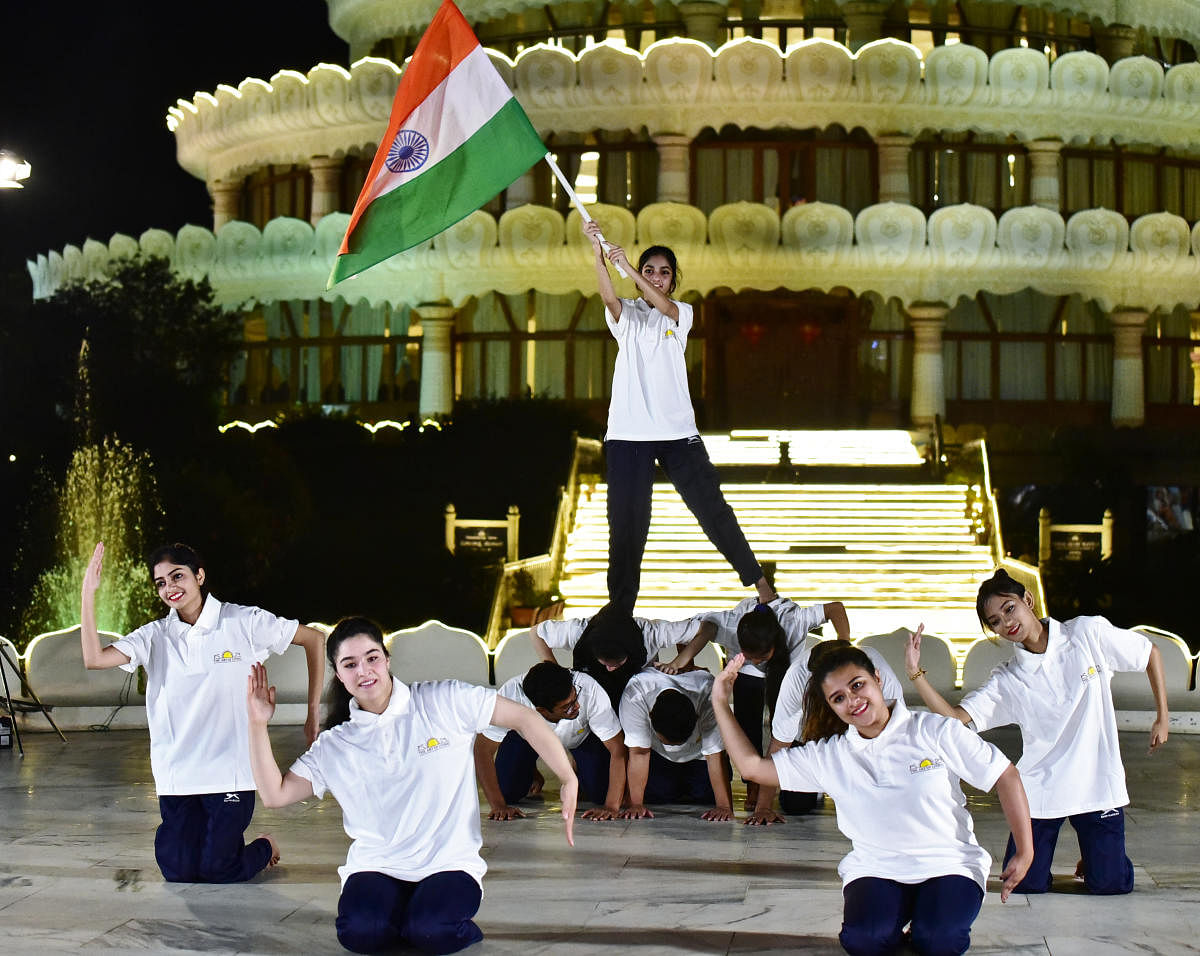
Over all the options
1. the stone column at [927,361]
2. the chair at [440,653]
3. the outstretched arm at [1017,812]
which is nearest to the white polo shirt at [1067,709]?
the outstretched arm at [1017,812]

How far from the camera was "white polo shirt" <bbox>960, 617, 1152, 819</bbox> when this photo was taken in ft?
27.6

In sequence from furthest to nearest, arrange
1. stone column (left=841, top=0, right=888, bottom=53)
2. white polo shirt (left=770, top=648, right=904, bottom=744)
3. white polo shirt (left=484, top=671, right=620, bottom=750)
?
stone column (left=841, top=0, right=888, bottom=53) < white polo shirt (left=484, top=671, right=620, bottom=750) < white polo shirt (left=770, top=648, right=904, bottom=744)

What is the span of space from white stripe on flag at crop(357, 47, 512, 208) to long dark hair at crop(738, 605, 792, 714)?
11.1 feet

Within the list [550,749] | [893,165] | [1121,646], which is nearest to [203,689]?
[550,749]

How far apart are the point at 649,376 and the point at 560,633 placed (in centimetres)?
179

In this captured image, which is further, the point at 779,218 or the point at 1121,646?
the point at 779,218

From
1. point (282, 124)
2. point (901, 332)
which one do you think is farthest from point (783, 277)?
point (282, 124)

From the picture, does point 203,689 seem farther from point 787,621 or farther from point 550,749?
Answer: point 787,621

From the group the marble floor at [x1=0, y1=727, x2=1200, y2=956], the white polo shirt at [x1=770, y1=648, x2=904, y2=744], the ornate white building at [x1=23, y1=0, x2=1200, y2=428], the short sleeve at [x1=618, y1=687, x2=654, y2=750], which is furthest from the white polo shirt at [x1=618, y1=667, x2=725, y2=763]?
the ornate white building at [x1=23, y1=0, x2=1200, y2=428]

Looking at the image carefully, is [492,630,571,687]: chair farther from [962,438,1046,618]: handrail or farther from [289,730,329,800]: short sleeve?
[289,730,329,800]: short sleeve

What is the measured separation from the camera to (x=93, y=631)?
853 cm

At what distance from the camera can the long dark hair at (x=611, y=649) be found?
11211 mm

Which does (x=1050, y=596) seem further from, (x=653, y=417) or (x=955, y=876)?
(x=955, y=876)

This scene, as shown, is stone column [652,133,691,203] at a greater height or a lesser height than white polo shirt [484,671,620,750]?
greater
